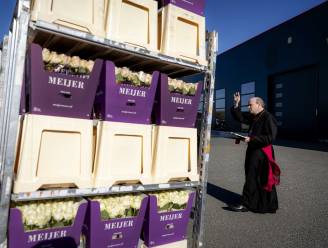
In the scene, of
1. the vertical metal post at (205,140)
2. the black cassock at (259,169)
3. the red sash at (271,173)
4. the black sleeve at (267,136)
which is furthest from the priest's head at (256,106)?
the vertical metal post at (205,140)

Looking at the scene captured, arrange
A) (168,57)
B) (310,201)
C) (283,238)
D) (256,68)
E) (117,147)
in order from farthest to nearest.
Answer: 1. (256,68)
2. (310,201)
3. (283,238)
4. (168,57)
5. (117,147)

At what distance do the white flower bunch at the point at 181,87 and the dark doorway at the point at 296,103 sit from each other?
14507 millimetres

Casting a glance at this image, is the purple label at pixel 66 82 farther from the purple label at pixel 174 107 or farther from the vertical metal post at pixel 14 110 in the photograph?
the purple label at pixel 174 107

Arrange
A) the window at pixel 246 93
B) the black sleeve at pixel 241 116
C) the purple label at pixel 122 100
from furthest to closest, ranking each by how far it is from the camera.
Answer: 1. the window at pixel 246 93
2. the black sleeve at pixel 241 116
3. the purple label at pixel 122 100

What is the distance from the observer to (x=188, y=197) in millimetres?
2658

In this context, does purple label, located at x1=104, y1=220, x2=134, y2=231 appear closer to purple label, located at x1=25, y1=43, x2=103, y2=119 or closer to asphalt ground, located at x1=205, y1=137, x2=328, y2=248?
purple label, located at x1=25, y1=43, x2=103, y2=119

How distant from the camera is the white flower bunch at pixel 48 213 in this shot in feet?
6.25

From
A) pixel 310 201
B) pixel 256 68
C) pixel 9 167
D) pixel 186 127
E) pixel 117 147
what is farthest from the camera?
pixel 256 68

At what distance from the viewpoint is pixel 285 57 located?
17312mm

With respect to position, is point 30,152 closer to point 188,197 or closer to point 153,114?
point 153,114

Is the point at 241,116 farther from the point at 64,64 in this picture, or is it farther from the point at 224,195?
the point at 64,64

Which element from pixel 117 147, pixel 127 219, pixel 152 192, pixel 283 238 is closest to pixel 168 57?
pixel 117 147

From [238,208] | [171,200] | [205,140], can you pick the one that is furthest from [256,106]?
[171,200]

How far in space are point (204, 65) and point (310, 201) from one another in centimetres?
372
